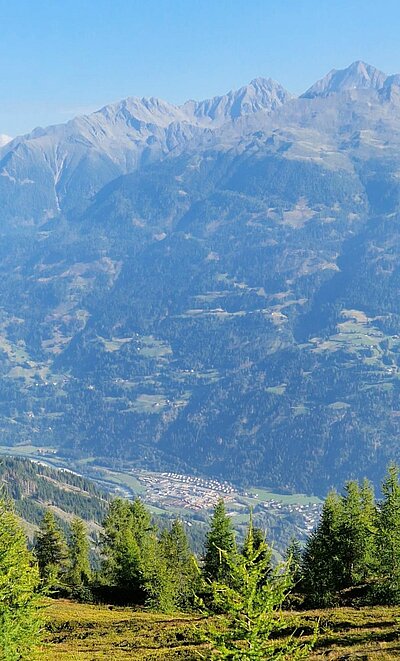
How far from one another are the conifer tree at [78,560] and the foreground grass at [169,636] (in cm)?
2324

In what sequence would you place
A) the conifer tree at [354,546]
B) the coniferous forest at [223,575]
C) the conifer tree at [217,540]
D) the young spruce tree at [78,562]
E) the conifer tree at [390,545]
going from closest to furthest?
1. the coniferous forest at [223,575]
2. the conifer tree at [390,545]
3. the conifer tree at [354,546]
4. the conifer tree at [217,540]
5. the young spruce tree at [78,562]

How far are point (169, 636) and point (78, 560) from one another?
50520mm

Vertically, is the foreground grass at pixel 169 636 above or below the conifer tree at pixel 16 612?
below

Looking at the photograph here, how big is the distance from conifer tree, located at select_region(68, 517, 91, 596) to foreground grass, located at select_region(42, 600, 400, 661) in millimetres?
23244

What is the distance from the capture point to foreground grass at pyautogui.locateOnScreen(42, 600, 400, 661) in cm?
4434

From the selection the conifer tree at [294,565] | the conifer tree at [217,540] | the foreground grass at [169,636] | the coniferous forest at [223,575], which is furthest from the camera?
the conifer tree at [217,540]

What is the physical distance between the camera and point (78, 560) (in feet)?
343

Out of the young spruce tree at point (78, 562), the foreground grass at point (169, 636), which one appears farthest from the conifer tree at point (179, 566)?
the young spruce tree at point (78, 562)

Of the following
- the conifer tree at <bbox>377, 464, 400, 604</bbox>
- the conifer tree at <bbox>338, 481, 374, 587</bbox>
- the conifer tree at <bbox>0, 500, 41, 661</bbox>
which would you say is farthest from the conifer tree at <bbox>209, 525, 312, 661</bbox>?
the conifer tree at <bbox>338, 481, 374, 587</bbox>

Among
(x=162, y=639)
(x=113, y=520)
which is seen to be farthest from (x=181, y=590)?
(x=162, y=639)

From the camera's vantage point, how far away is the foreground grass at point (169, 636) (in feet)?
145

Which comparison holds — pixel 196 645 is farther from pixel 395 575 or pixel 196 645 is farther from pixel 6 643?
pixel 6 643

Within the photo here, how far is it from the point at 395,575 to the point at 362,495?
35.8 m

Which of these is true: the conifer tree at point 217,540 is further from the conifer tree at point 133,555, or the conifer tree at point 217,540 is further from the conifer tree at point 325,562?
the conifer tree at point 325,562
